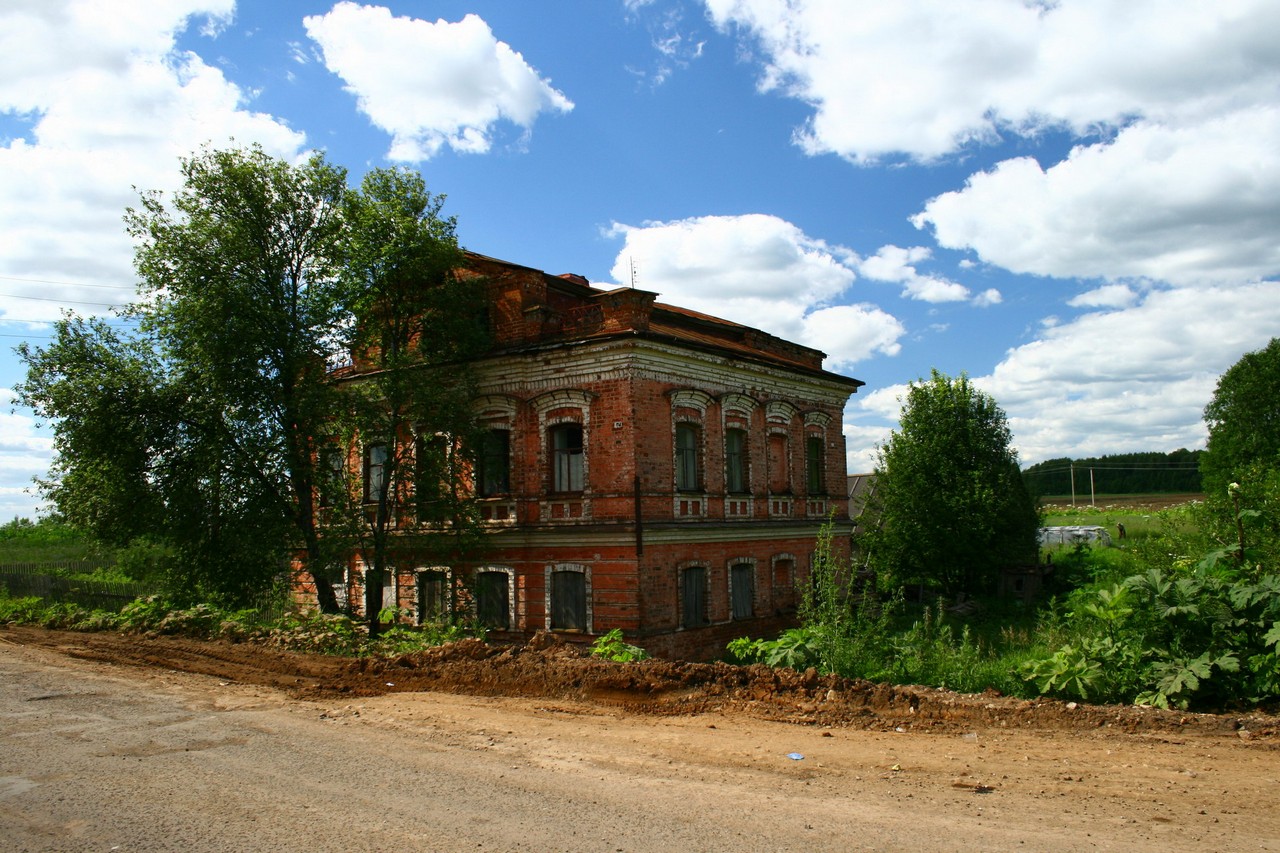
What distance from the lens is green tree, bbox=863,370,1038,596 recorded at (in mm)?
25484

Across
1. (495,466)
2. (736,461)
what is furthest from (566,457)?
(736,461)

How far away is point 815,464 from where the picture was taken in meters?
23.2

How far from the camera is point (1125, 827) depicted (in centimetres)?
584

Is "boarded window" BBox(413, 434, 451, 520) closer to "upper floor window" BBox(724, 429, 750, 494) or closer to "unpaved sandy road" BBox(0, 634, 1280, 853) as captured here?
"upper floor window" BBox(724, 429, 750, 494)

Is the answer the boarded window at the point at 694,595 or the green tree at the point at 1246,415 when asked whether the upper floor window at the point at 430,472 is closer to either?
the boarded window at the point at 694,595

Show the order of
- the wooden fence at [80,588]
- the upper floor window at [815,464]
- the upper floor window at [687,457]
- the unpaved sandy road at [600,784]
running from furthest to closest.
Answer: the upper floor window at [815,464] → the upper floor window at [687,457] → the wooden fence at [80,588] → the unpaved sandy road at [600,784]

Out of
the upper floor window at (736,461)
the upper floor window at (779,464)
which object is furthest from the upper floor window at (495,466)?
the upper floor window at (779,464)

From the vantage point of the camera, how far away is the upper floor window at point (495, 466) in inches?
741

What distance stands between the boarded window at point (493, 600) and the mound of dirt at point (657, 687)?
529 cm

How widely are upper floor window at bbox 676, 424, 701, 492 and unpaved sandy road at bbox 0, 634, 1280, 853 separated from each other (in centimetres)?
882

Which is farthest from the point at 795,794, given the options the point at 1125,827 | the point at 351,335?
the point at 351,335

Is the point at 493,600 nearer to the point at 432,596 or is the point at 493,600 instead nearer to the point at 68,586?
the point at 432,596

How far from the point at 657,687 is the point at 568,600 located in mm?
7240

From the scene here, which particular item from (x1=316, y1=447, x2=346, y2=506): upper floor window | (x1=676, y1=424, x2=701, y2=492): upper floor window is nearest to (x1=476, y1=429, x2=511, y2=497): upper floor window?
(x1=316, y1=447, x2=346, y2=506): upper floor window
